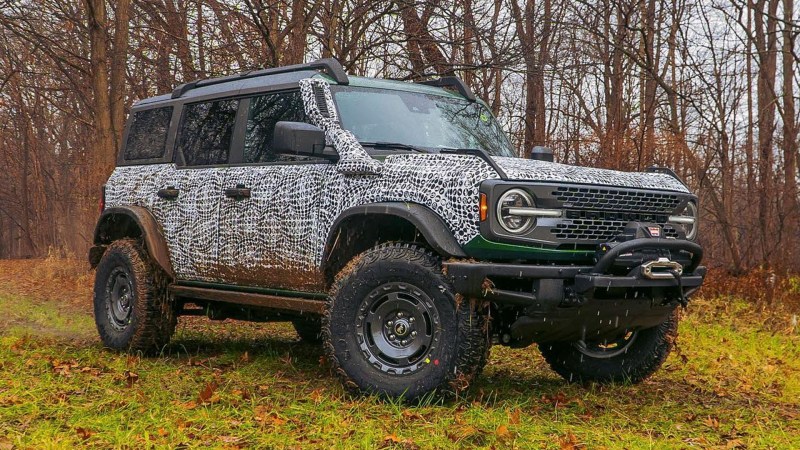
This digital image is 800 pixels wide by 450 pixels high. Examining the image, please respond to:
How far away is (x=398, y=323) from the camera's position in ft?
16.4

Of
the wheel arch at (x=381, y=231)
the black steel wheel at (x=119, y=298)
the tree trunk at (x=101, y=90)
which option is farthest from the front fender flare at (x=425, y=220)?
the tree trunk at (x=101, y=90)

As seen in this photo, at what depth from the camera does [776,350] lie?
7914 mm

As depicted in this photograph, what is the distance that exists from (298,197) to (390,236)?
28.1 inches

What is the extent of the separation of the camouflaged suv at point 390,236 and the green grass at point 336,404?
34 cm

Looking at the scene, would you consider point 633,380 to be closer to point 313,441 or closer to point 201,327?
point 313,441

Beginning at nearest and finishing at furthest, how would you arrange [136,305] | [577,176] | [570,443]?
[570,443]
[577,176]
[136,305]

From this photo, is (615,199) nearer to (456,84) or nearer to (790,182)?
(456,84)

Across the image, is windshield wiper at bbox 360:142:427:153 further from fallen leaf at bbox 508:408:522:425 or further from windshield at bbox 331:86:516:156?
fallen leaf at bbox 508:408:522:425

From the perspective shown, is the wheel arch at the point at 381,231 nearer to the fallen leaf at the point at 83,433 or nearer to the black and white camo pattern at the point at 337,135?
the black and white camo pattern at the point at 337,135

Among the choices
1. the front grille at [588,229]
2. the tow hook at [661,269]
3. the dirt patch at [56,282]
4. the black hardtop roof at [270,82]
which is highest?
the black hardtop roof at [270,82]

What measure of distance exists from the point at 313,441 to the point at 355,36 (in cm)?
752

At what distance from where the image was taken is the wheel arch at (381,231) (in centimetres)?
479

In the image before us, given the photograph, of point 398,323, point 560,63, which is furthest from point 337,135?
point 560,63

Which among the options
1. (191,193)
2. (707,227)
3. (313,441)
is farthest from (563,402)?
(707,227)
